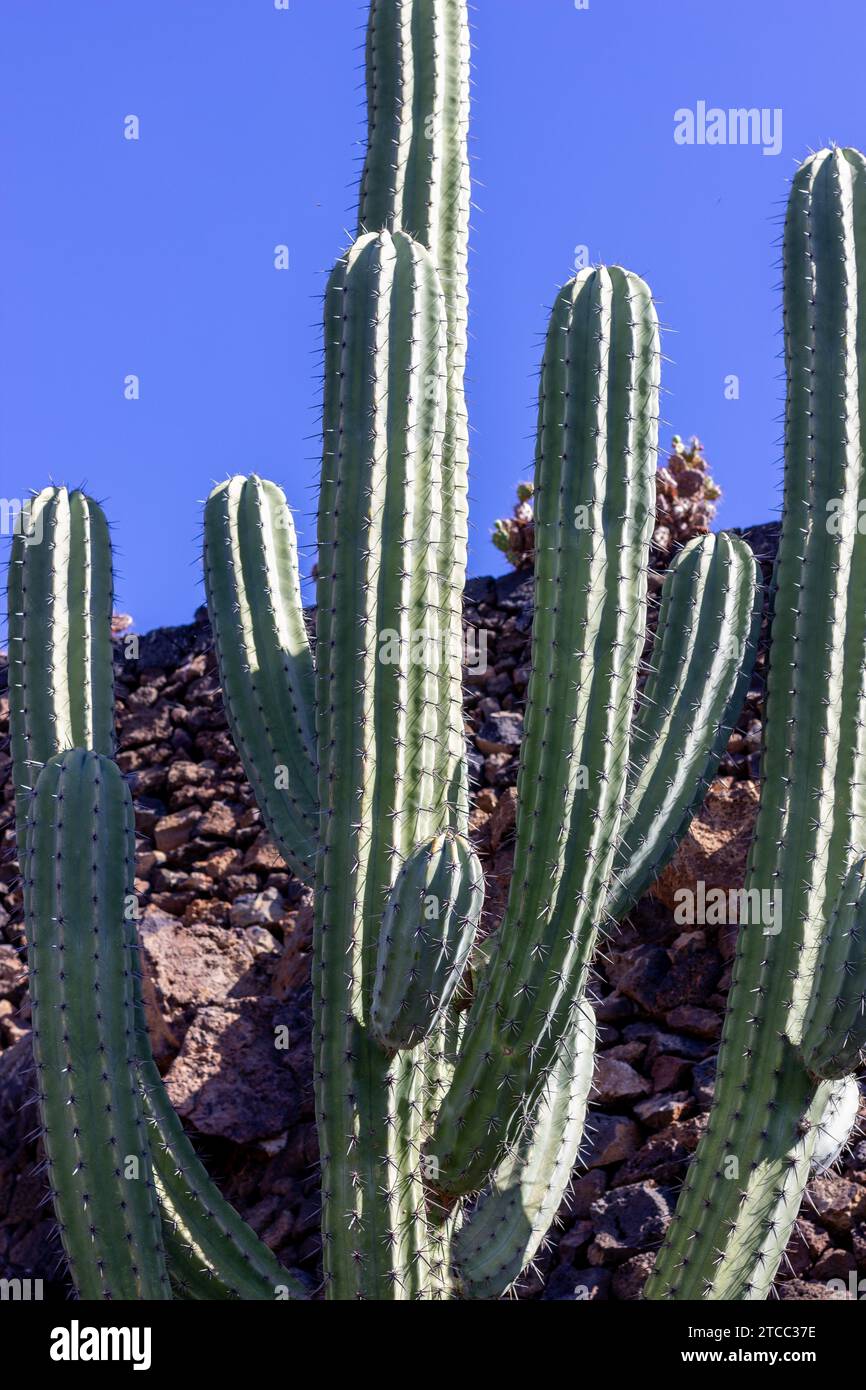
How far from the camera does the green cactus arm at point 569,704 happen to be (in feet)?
11.5

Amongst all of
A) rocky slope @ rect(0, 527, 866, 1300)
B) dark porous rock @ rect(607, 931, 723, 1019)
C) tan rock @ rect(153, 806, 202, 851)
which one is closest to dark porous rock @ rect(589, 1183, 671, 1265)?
rocky slope @ rect(0, 527, 866, 1300)

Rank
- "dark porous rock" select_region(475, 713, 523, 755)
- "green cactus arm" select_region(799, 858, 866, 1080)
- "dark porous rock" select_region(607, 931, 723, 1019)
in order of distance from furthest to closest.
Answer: "dark porous rock" select_region(475, 713, 523, 755), "dark porous rock" select_region(607, 931, 723, 1019), "green cactus arm" select_region(799, 858, 866, 1080)

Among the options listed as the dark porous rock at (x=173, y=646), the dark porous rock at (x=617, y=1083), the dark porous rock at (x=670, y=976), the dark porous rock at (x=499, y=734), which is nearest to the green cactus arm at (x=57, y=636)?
the dark porous rock at (x=617, y=1083)

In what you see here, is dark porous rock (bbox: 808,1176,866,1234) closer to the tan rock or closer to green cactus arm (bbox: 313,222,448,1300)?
green cactus arm (bbox: 313,222,448,1300)

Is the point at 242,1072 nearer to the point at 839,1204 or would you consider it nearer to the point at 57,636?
the point at 57,636

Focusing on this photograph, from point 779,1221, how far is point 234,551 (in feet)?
8.09

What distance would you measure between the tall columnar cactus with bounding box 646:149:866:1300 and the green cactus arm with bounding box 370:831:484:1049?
0.74 m

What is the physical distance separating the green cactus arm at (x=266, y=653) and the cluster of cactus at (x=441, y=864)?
62cm

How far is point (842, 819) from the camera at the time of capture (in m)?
3.65

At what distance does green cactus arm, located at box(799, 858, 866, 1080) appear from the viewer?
3.36 m

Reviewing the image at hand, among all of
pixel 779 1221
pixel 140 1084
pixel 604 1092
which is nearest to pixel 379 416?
pixel 140 1084

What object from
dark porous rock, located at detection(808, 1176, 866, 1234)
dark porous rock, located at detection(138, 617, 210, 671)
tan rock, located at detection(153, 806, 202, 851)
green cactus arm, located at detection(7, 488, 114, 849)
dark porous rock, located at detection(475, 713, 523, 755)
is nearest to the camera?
green cactus arm, located at detection(7, 488, 114, 849)

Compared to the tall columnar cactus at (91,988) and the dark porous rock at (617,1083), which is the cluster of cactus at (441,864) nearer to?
the tall columnar cactus at (91,988)
